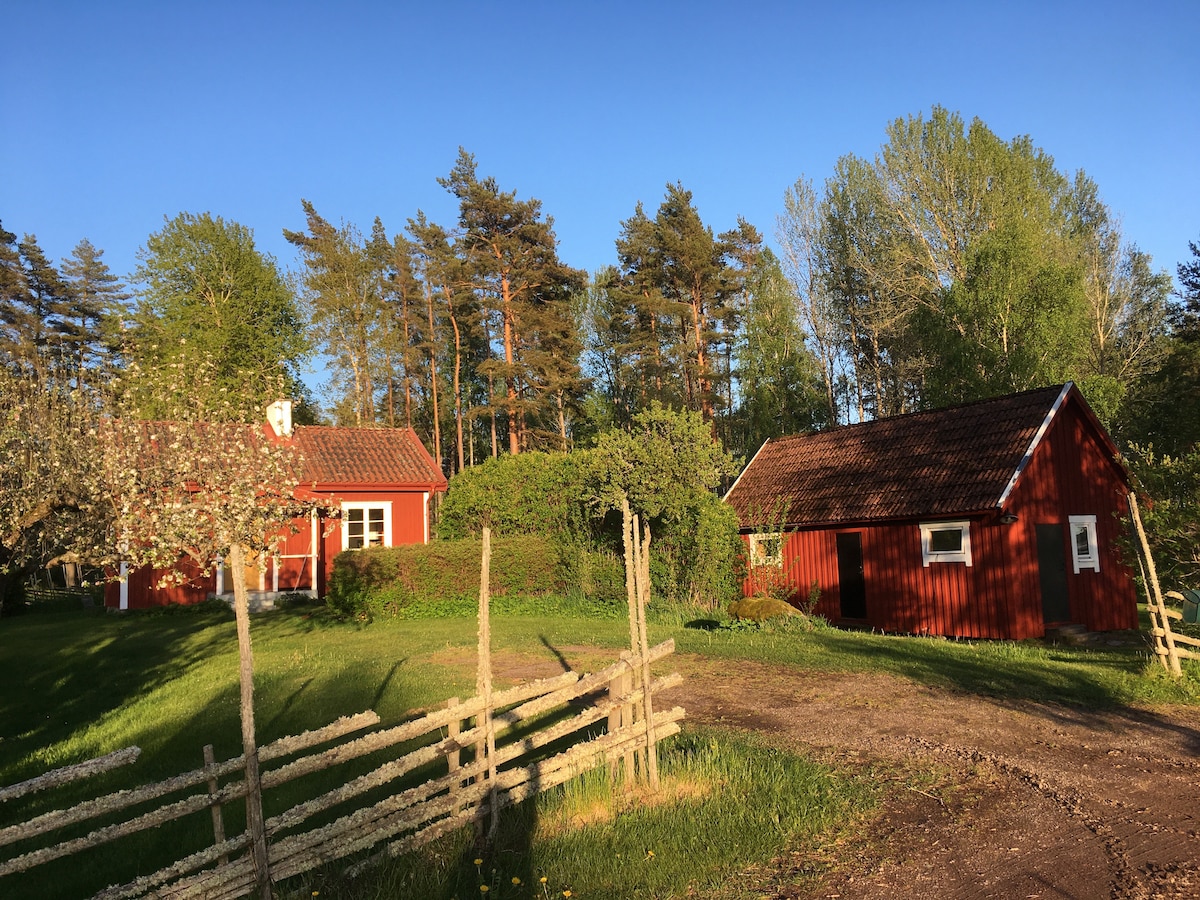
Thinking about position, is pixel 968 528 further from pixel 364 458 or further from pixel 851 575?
pixel 364 458

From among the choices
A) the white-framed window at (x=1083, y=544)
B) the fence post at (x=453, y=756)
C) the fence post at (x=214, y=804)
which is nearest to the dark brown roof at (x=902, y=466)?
the white-framed window at (x=1083, y=544)

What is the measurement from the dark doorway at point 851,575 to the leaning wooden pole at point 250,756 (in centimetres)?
1531

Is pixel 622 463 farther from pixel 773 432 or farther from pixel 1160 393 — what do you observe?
pixel 1160 393

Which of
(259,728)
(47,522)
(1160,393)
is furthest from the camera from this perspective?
(1160,393)

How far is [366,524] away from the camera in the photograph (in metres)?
23.1

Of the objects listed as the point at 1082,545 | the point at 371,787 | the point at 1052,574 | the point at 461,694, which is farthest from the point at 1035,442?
the point at 371,787

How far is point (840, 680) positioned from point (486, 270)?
26.6 m

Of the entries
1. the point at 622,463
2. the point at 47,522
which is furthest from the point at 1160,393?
the point at 47,522

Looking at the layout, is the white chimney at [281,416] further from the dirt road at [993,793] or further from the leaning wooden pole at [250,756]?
the leaning wooden pole at [250,756]

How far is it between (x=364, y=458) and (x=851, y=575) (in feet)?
46.3

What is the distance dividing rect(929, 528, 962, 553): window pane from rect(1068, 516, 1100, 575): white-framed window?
2545 millimetres

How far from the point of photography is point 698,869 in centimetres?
481

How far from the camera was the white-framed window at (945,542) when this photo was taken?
1589 cm

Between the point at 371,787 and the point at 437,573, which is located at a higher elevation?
the point at 437,573
